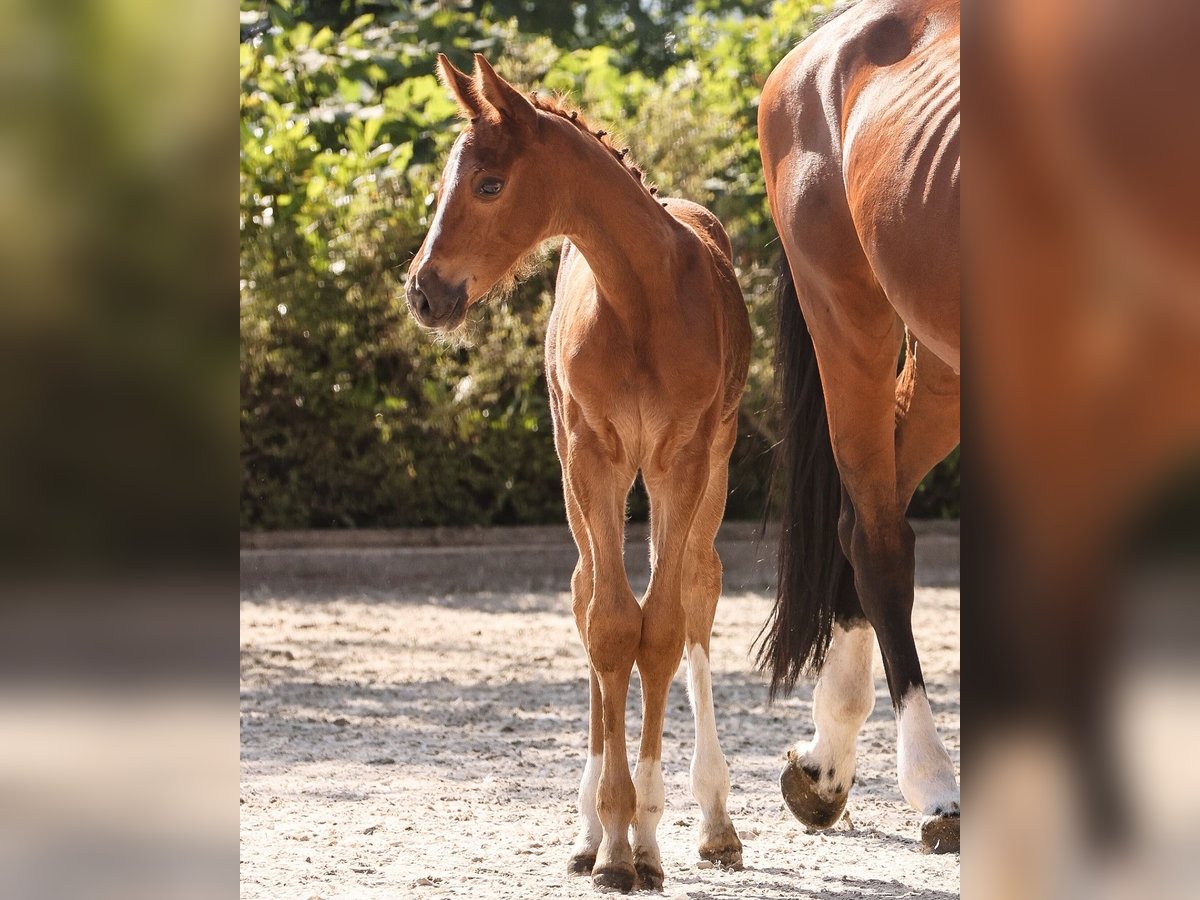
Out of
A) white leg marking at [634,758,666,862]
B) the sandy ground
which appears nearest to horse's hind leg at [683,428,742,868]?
the sandy ground

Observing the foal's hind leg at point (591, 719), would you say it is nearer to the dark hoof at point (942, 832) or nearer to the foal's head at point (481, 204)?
the foal's head at point (481, 204)

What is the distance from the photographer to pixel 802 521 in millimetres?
4219

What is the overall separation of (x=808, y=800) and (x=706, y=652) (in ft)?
1.60

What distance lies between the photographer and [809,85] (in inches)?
158

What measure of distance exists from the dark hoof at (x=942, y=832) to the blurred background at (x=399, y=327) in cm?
530

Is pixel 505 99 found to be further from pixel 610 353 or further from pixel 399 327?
pixel 399 327

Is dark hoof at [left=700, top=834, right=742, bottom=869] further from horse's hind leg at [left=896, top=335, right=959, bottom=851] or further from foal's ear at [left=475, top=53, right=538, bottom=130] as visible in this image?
foal's ear at [left=475, top=53, right=538, bottom=130]

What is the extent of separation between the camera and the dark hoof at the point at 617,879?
3197mm

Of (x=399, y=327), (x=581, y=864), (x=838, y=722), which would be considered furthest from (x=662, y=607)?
(x=399, y=327)

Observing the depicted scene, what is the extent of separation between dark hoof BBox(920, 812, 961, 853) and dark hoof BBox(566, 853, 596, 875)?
82cm

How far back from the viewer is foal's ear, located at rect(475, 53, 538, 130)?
3.09m
